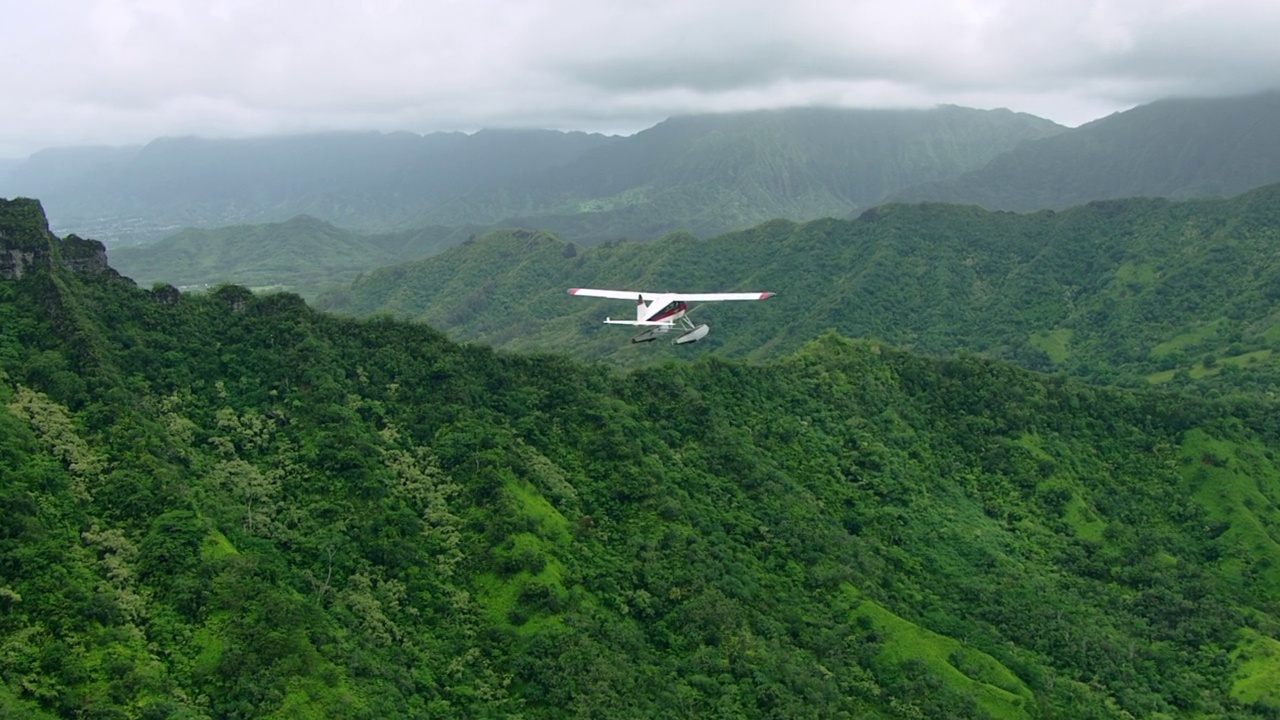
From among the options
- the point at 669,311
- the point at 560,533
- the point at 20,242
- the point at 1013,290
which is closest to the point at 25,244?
the point at 20,242

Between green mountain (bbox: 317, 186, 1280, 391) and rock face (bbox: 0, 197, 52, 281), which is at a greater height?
rock face (bbox: 0, 197, 52, 281)

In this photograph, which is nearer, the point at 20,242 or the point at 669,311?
the point at 20,242

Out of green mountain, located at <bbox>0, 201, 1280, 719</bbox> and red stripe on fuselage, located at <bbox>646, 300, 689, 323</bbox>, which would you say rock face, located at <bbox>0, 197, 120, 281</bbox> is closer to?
green mountain, located at <bbox>0, 201, 1280, 719</bbox>

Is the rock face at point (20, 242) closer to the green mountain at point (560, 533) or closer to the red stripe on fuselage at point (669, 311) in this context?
the green mountain at point (560, 533)

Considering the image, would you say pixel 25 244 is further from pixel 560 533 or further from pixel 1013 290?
pixel 1013 290

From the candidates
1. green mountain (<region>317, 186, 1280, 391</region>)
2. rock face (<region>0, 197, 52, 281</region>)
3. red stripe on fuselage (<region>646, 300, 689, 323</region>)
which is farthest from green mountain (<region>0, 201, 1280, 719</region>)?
green mountain (<region>317, 186, 1280, 391</region>)

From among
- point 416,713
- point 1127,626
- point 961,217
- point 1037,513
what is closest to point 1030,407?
point 1037,513
